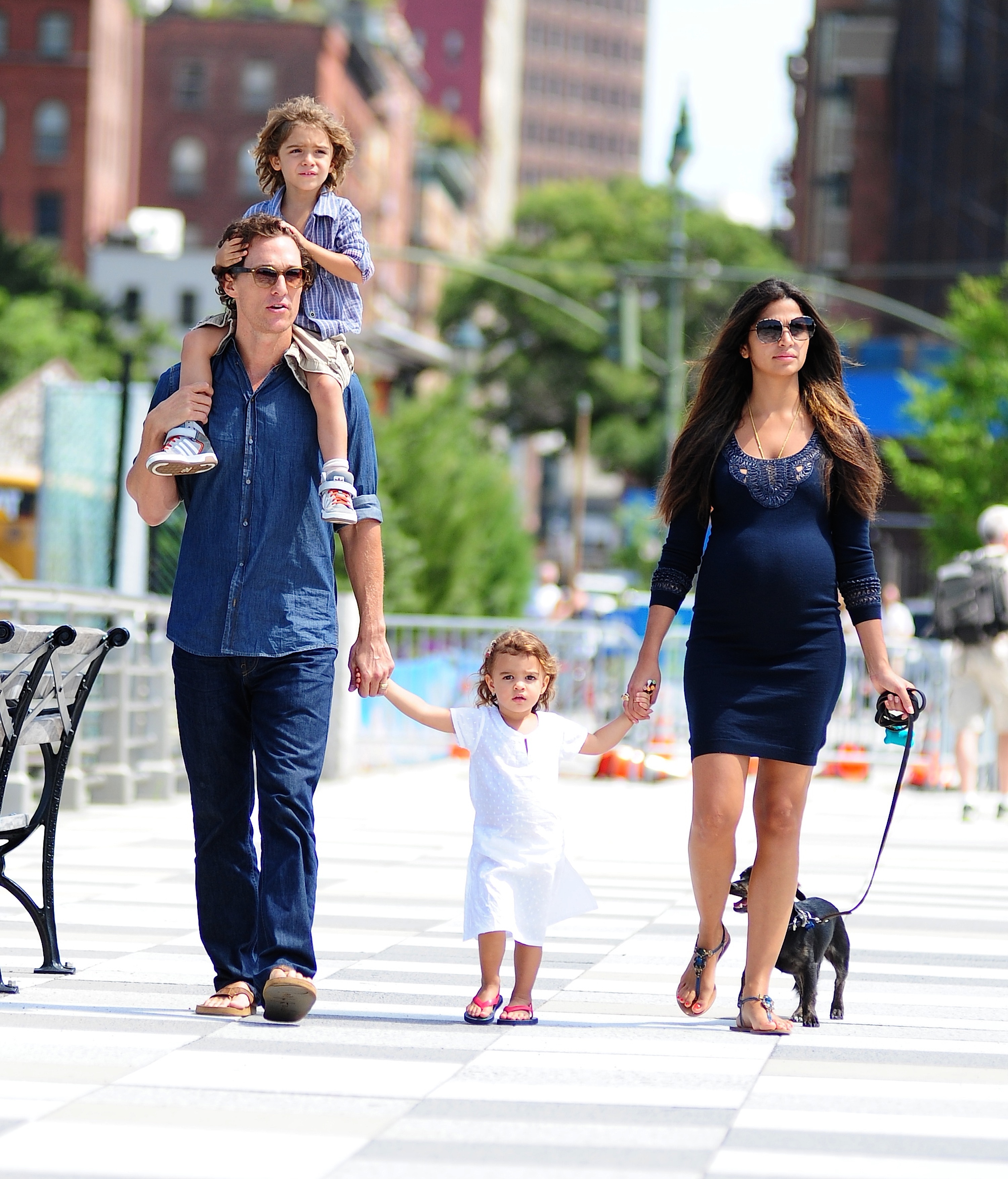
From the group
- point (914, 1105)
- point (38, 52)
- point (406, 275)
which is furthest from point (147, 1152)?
point (406, 275)

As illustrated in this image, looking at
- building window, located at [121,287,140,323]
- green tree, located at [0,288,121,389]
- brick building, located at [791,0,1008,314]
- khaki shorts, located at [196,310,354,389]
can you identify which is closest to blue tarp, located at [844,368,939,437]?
brick building, located at [791,0,1008,314]

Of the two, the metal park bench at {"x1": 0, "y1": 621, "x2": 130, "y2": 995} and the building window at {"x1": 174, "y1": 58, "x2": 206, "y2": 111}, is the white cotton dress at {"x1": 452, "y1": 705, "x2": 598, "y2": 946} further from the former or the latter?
the building window at {"x1": 174, "y1": 58, "x2": 206, "y2": 111}

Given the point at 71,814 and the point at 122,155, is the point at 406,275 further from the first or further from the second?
the point at 71,814

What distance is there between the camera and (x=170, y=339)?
5888 cm

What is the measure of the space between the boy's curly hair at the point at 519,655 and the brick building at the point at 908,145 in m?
43.2

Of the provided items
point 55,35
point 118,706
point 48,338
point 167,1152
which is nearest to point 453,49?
point 55,35

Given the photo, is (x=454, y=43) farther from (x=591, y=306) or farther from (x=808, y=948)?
(x=808, y=948)

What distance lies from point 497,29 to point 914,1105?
150 m

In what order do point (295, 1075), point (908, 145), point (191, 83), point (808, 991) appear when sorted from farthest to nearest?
point (191, 83) < point (908, 145) < point (808, 991) < point (295, 1075)

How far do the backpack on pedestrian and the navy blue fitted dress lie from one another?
27.3 ft

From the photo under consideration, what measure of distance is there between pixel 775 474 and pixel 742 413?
0.86 ft

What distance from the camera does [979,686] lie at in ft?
46.3

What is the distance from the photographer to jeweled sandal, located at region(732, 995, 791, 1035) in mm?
5449

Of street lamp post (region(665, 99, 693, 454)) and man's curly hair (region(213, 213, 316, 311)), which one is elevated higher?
street lamp post (region(665, 99, 693, 454))
